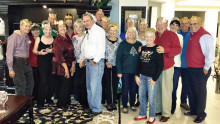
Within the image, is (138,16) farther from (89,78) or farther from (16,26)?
(16,26)

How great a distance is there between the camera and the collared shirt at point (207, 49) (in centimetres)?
269

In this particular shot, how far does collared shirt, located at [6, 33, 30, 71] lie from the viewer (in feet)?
9.46

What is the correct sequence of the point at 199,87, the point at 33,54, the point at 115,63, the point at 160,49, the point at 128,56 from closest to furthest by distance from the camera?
the point at 160,49
the point at 199,87
the point at 128,56
the point at 115,63
the point at 33,54

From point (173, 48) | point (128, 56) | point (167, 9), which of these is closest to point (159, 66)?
point (173, 48)

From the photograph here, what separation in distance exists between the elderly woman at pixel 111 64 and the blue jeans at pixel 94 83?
208mm

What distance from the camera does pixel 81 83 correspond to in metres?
3.25

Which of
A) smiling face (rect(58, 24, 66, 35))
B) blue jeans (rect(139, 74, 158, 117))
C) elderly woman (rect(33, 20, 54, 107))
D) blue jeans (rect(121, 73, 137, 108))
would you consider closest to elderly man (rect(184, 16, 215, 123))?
blue jeans (rect(139, 74, 158, 117))

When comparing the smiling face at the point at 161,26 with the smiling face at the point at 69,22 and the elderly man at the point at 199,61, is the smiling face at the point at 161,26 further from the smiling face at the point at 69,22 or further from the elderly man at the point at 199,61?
the smiling face at the point at 69,22

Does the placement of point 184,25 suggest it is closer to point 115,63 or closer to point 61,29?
point 115,63

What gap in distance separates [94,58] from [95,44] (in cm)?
21

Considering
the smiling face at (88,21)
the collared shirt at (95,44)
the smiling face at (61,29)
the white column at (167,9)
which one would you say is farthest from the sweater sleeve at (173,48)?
the white column at (167,9)

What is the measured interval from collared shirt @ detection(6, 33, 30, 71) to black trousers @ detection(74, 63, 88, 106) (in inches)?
34.2

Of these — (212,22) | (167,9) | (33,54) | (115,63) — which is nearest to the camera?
(115,63)

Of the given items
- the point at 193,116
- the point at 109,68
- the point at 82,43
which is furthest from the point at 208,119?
the point at 82,43
